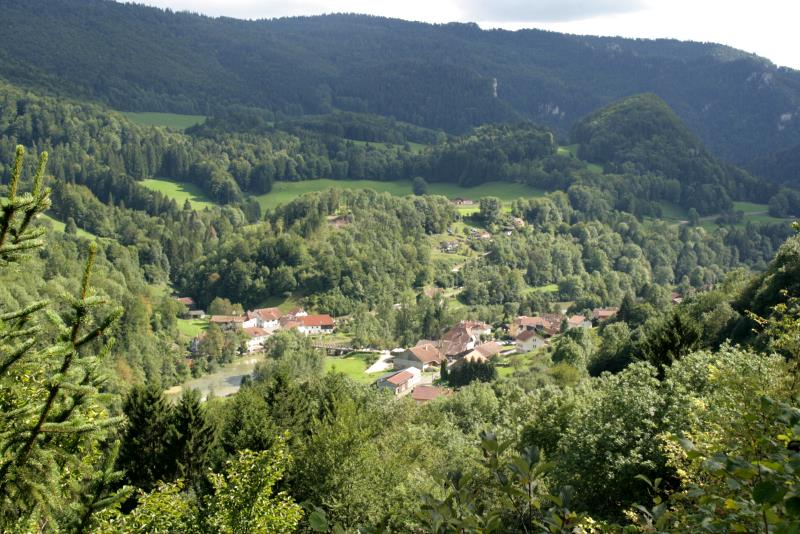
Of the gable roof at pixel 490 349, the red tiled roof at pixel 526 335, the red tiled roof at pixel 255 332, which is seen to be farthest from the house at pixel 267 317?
the red tiled roof at pixel 526 335

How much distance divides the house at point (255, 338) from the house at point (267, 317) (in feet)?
11.2

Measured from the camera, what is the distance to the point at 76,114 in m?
194

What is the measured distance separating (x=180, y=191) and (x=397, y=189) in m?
52.1

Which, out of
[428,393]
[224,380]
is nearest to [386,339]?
[224,380]

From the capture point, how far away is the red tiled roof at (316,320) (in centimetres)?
10144

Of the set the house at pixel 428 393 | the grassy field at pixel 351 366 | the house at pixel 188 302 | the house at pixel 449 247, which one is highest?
the house at pixel 428 393

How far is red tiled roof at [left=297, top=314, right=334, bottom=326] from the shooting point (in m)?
101

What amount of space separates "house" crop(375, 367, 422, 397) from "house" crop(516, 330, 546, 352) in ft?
59.2

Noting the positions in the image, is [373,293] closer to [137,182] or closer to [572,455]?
[137,182]

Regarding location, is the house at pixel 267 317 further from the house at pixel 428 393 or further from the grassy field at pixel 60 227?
the house at pixel 428 393

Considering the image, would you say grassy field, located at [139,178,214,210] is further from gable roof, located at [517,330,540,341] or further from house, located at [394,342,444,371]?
gable roof, located at [517,330,540,341]

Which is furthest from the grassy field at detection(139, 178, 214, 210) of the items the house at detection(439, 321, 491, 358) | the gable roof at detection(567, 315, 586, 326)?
the gable roof at detection(567, 315, 586, 326)

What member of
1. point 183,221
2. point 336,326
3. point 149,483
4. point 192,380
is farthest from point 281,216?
point 149,483

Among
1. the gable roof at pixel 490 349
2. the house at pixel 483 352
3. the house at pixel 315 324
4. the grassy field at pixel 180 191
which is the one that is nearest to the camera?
the house at pixel 483 352
